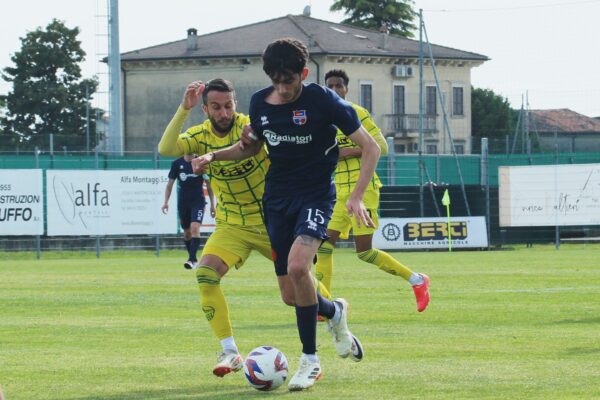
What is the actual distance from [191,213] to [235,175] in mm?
14330

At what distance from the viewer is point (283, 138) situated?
8836mm

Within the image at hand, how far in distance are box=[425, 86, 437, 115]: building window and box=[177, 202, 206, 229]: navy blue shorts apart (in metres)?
54.0

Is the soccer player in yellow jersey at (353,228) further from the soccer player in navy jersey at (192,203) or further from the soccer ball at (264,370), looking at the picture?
the soccer player in navy jersey at (192,203)

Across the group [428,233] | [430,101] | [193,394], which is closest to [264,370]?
[193,394]

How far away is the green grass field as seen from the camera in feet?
28.1

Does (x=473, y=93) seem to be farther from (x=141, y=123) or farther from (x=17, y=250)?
(x=17, y=250)

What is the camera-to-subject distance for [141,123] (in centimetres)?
7450

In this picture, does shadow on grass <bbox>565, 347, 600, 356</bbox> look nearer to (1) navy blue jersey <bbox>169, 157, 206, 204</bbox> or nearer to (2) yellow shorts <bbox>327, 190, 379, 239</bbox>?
(2) yellow shorts <bbox>327, 190, 379, 239</bbox>

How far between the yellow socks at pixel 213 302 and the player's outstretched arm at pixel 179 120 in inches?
36.5

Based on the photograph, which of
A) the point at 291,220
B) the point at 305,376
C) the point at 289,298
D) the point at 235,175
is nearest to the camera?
the point at 305,376

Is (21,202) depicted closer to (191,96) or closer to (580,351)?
(191,96)

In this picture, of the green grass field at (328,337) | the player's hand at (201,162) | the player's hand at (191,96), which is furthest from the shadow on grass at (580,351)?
the player's hand at (191,96)

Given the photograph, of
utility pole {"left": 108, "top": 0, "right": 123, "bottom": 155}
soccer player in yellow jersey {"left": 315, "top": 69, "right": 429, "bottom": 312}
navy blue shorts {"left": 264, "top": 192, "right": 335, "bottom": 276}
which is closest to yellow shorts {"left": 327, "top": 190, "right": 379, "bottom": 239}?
soccer player in yellow jersey {"left": 315, "top": 69, "right": 429, "bottom": 312}

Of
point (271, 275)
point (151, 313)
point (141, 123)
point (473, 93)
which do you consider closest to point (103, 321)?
point (151, 313)
